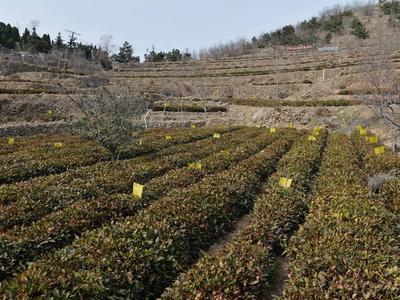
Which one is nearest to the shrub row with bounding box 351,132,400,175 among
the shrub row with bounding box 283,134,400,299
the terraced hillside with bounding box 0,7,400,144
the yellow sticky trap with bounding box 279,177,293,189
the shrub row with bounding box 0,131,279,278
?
the shrub row with bounding box 283,134,400,299

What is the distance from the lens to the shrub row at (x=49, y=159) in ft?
46.7

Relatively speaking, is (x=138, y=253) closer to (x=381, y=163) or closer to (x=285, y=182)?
(x=285, y=182)

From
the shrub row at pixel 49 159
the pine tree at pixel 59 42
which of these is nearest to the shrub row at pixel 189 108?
the shrub row at pixel 49 159

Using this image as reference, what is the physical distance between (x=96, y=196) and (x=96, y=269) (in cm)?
523

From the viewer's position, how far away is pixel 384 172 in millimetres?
13906

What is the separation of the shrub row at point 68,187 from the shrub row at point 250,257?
178 inches

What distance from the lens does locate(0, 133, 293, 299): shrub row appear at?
574 cm

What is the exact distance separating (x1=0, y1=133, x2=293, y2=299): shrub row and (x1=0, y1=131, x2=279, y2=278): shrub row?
0.77 m

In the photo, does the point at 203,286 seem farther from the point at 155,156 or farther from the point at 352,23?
the point at 352,23

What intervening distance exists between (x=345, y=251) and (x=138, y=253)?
348 centimetres

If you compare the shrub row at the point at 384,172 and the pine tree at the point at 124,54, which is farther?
the pine tree at the point at 124,54

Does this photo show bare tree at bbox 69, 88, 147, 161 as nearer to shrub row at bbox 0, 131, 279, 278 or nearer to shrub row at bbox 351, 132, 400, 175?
shrub row at bbox 0, 131, 279, 278

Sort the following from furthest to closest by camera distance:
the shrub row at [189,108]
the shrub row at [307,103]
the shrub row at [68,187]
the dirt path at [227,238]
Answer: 1. the shrub row at [189,108]
2. the shrub row at [307,103]
3. the shrub row at [68,187]
4. the dirt path at [227,238]

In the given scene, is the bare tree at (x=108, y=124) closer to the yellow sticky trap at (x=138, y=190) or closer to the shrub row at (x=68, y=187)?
the shrub row at (x=68, y=187)
